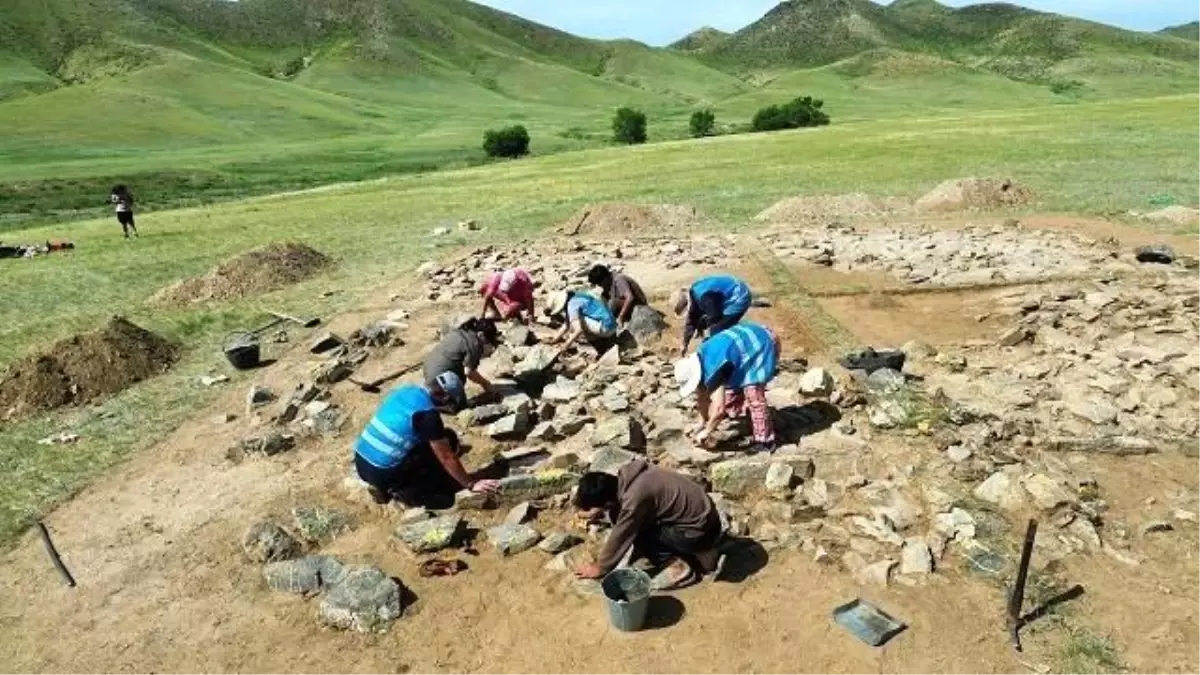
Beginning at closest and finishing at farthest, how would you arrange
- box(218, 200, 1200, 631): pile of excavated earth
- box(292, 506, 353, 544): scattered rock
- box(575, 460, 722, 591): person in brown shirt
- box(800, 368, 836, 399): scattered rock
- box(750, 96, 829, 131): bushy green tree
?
box(575, 460, 722, 591): person in brown shirt < box(218, 200, 1200, 631): pile of excavated earth < box(292, 506, 353, 544): scattered rock < box(800, 368, 836, 399): scattered rock < box(750, 96, 829, 131): bushy green tree

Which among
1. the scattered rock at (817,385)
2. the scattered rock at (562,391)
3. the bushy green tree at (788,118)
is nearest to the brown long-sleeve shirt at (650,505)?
the scattered rock at (817,385)

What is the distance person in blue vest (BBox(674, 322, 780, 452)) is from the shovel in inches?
224

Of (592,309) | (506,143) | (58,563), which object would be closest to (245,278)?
(592,309)

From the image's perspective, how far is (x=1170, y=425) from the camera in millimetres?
10859

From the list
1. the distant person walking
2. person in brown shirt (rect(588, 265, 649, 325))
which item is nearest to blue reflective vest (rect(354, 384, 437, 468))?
person in brown shirt (rect(588, 265, 649, 325))

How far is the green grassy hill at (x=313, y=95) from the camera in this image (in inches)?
2712

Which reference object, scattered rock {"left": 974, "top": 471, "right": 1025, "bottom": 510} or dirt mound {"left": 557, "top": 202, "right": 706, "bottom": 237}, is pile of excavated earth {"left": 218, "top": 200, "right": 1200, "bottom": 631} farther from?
dirt mound {"left": 557, "top": 202, "right": 706, "bottom": 237}

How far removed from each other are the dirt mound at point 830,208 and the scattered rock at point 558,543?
1843cm

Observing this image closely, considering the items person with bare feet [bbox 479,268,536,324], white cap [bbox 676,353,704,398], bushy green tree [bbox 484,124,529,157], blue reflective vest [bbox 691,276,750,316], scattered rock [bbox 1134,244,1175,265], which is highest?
blue reflective vest [bbox 691,276,750,316]

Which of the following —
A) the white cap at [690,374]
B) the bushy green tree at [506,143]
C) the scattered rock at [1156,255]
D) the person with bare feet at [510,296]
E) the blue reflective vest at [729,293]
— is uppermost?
the blue reflective vest at [729,293]

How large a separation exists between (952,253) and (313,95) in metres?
128

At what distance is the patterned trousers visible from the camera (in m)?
10.4

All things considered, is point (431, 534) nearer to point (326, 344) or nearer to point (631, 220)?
point (326, 344)

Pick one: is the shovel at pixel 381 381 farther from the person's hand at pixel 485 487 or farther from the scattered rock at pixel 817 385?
the scattered rock at pixel 817 385
